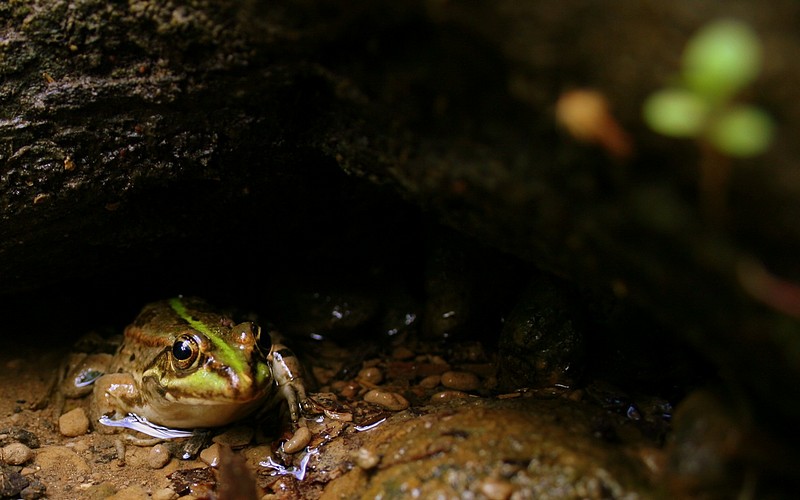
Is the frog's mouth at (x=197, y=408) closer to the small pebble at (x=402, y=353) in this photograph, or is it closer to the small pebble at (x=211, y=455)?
the small pebble at (x=211, y=455)

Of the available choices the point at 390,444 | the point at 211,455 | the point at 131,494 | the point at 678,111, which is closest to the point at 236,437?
the point at 211,455

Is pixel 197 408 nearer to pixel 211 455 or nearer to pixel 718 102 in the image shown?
pixel 211 455

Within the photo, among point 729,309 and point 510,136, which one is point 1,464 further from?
point 729,309

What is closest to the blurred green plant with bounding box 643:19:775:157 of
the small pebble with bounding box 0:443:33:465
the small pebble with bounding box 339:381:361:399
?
the small pebble with bounding box 339:381:361:399

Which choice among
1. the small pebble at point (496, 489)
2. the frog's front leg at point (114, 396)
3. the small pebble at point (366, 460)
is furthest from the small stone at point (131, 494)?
the small pebble at point (496, 489)

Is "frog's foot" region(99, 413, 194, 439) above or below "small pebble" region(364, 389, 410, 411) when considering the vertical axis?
below

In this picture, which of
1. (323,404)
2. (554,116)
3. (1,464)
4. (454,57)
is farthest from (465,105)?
(1,464)

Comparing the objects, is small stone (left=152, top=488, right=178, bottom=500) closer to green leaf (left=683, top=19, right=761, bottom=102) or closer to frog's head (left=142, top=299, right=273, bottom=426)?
frog's head (left=142, top=299, right=273, bottom=426)
